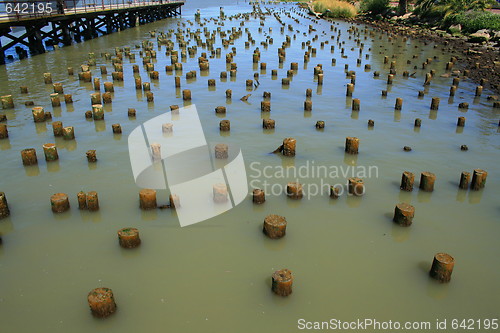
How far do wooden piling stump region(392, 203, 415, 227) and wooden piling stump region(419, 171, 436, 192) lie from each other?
130 centimetres

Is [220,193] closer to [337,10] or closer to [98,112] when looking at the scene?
[98,112]

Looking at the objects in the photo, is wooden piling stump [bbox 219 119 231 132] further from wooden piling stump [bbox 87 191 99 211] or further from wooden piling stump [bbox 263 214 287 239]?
wooden piling stump [bbox 263 214 287 239]

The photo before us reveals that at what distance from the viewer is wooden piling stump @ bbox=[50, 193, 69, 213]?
7180 mm

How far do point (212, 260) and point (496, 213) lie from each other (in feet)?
17.9

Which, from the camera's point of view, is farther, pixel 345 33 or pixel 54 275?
pixel 345 33

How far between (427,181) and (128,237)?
5.88m

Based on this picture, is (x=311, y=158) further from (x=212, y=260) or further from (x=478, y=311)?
(x=478, y=311)

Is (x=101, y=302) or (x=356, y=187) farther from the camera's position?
(x=356, y=187)

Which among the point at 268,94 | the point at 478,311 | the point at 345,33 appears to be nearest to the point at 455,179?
the point at 478,311

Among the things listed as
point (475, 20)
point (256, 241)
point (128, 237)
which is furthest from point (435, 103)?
point (475, 20)

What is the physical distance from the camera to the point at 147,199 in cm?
732

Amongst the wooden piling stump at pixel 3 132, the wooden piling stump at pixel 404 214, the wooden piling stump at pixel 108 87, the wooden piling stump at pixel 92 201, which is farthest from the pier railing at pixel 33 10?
the wooden piling stump at pixel 404 214

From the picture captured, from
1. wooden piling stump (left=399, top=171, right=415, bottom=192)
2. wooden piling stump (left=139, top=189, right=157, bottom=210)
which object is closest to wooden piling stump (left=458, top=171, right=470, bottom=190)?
wooden piling stump (left=399, top=171, right=415, bottom=192)

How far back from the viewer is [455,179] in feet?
28.6
